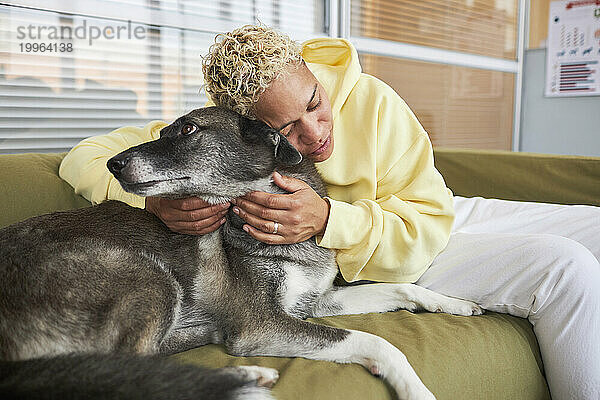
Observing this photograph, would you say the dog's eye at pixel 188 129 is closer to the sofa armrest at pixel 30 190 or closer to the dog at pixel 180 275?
the dog at pixel 180 275

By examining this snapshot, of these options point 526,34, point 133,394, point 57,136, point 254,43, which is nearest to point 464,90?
point 526,34

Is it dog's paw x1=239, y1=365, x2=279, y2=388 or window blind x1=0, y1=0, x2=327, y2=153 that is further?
window blind x1=0, y1=0, x2=327, y2=153

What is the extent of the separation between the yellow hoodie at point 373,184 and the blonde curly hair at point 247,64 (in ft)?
0.97

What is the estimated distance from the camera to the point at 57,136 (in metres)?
2.36

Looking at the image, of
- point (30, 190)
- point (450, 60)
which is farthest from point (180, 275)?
point (450, 60)

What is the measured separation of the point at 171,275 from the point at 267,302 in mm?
218

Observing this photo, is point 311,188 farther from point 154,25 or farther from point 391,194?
point 154,25

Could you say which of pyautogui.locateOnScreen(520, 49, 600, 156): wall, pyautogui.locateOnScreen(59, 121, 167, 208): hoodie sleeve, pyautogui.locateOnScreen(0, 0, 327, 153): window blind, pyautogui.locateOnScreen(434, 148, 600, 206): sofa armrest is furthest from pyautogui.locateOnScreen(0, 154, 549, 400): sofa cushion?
pyautogui.locateOnScreen(520, 49, 600, 156): wall

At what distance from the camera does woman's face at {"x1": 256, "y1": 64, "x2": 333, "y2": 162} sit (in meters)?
1.37

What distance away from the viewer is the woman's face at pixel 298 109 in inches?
53.7

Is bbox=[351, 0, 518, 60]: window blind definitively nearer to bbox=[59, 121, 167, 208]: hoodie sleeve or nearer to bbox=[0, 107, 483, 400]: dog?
bbox=[59, 121, 167, 208]: hoodie sleeve

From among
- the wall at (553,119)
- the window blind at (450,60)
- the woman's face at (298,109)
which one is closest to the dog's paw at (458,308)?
the woman's face at (298,109)

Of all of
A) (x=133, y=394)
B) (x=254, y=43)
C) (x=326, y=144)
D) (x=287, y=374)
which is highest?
(x=254, y=43)

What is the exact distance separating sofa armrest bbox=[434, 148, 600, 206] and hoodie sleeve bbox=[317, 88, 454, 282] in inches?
31.3
